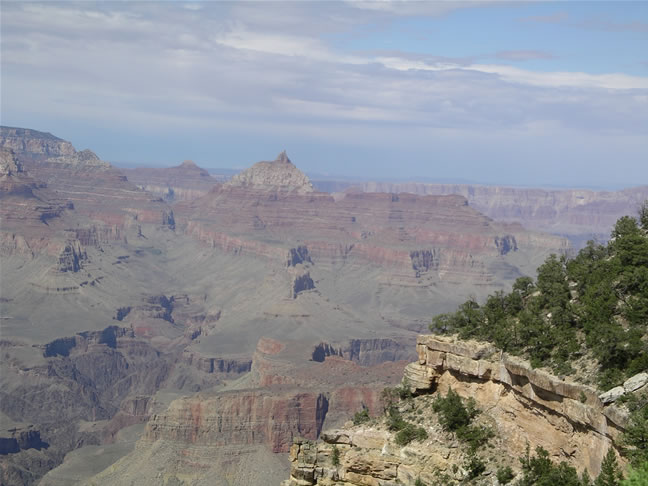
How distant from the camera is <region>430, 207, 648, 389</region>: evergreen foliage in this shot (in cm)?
2400

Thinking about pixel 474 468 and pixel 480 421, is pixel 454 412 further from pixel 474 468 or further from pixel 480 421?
pixel 474 468

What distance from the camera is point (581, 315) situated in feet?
90.1

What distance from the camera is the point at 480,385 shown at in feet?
92.3

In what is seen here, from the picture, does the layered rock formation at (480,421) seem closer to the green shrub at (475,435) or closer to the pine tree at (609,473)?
the green shrub at (475,435)

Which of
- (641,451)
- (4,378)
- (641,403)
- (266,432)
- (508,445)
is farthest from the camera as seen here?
(4,378)

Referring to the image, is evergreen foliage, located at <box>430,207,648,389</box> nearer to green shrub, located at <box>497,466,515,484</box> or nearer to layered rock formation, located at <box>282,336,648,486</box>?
layered rock formation, located at <box>282,336,648,486</box>

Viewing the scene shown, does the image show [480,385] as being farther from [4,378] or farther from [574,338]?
[4,378]

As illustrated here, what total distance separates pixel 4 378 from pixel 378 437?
14089 cm

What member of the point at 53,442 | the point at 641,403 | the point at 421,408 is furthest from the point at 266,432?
the point at 641,403

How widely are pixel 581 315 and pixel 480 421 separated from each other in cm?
491

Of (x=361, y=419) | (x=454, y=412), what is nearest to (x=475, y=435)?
(x=454, y=412)

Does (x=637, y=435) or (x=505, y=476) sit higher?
(x=637, y=435)

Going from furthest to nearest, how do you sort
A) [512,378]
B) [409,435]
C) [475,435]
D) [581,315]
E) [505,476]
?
[409,435] < [581,315] < [475,435] < [512,378] < [505,476]

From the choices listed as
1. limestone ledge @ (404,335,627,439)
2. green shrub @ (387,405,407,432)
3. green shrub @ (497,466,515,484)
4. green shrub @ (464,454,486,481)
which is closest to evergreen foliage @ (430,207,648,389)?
limestone ledge @ (404,335,627,439)
